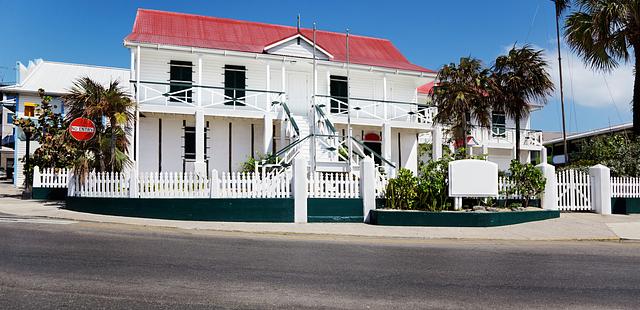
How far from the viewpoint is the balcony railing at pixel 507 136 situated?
97.3ft

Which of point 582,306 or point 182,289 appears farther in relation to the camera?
point 182,289

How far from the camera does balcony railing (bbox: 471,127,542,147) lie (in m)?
29.7

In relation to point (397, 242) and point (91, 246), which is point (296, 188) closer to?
point (397, 242)

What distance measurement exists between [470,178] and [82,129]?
1105 cm

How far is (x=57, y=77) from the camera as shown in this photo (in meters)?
38.5

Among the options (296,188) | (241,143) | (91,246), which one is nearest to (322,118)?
(241,143)

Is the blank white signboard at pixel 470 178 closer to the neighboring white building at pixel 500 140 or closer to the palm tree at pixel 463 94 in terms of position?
the palm tree at pixel 463 94

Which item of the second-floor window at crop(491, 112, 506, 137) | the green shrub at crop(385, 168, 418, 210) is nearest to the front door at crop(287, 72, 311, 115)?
the green shrub at crop(385, 168, 418, 210)

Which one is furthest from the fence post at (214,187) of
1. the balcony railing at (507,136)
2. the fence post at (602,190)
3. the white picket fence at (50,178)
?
the balcony railing at (507,136)

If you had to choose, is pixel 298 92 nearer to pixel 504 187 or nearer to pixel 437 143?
pixel 437 143

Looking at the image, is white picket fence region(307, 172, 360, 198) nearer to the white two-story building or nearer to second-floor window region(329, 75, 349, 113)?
the white two-story building

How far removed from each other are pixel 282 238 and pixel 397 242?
2.49 meters

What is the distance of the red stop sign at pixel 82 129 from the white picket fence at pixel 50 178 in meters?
4.94

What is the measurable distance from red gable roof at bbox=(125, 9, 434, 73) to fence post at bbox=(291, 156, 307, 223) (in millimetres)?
9034
